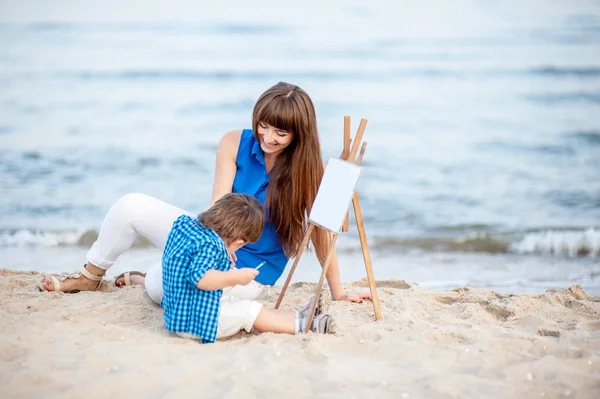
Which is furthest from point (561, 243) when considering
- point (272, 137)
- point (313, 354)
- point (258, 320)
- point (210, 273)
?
point (210, 273)

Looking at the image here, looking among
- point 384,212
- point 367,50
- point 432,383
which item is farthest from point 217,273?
point 367,50

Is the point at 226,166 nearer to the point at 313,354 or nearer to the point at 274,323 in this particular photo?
the point at 274,323

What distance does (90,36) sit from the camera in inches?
646

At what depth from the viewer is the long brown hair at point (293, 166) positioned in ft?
11.9

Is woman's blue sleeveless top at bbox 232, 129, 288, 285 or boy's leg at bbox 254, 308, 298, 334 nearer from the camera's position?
boy's leg at bbox 254, 308, 298, 334

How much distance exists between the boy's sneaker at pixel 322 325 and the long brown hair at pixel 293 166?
1.56ft

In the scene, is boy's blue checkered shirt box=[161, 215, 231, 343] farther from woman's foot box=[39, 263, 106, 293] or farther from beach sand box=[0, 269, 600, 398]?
woman's foot box=[39, 263, 106, 293]

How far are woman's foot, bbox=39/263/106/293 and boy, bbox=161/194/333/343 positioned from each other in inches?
36.6

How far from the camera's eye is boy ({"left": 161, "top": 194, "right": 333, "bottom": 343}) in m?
3.19

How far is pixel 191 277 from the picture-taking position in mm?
3186

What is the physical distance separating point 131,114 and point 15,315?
906cm

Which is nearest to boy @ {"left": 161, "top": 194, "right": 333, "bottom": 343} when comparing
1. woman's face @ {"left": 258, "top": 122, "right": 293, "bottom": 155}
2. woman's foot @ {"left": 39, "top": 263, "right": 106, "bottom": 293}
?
woman's face @ {"left": 258, "top": 122, "right": 293, "bottom": 155}

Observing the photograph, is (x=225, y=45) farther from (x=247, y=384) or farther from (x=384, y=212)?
(x=247, y=384)

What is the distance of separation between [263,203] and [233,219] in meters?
0.60
